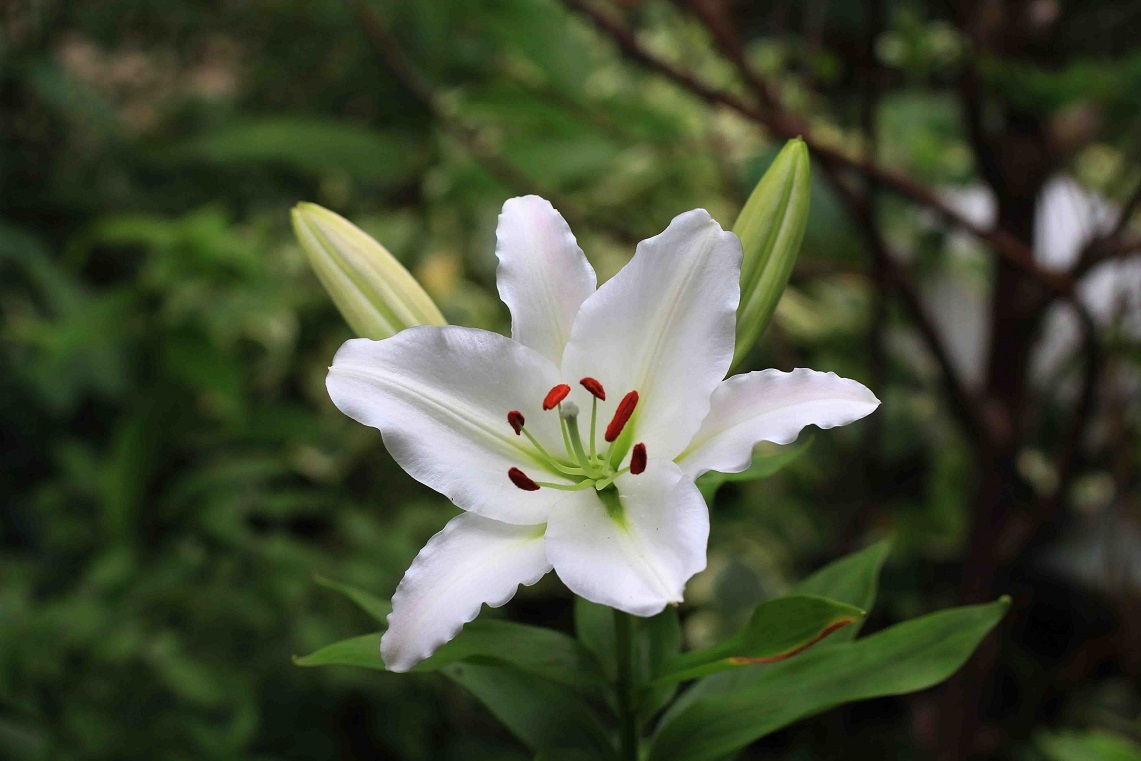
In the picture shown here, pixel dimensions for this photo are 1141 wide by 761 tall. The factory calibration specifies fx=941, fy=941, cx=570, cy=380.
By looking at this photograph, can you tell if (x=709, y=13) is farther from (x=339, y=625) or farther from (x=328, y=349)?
(x=328, y=349)

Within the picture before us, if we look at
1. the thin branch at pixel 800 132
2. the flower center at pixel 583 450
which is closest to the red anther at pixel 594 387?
the flower center at pixel 583 450

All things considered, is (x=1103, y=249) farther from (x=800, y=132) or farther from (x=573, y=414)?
(x=573, y=414)

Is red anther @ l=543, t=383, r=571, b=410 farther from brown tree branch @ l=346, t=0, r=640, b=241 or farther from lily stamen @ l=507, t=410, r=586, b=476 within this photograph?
brown tree branch @ l=346, t=0, r=640, b=241

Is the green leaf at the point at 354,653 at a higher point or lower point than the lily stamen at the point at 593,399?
lower

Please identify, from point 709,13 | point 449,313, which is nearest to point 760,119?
point 709,13

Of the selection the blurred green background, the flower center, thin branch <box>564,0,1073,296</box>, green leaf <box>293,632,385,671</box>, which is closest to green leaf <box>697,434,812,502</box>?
the flower center

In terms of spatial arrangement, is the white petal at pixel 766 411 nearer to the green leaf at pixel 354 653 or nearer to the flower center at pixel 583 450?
the flower center at pixel 583 450
